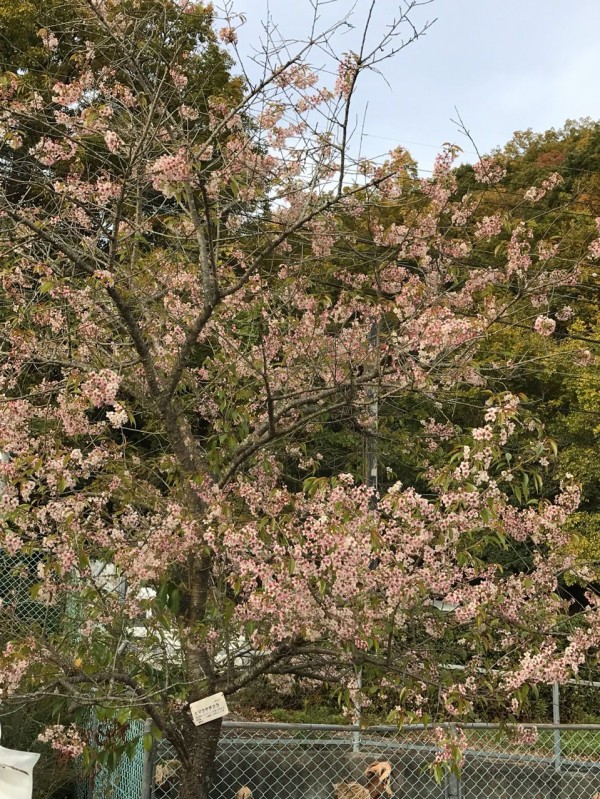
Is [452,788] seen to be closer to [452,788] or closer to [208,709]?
[452,788]

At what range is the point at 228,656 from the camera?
10.5 feet

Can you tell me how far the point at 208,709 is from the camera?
9.56 ft

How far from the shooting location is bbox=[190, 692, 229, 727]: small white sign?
9.52 ft

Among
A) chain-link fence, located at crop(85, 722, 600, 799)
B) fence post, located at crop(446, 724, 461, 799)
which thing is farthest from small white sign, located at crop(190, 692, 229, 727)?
chain-link fence, located at crop(85, 722, 600, 799)

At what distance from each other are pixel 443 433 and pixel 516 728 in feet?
7.83

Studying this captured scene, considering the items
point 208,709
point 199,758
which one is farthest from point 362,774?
point 208,709

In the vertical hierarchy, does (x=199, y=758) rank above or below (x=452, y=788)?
above

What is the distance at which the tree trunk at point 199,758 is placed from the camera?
328 cm

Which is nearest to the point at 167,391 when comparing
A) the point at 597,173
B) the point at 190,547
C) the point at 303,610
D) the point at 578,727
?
the point at 190,547

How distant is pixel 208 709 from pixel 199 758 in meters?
0.56

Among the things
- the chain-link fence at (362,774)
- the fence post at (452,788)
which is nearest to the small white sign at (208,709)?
the fence post at (452,788)

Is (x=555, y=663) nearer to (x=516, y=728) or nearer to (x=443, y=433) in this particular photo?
(x=516, y=728)

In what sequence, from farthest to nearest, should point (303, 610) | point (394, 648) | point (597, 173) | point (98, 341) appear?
point (597, 173)
point (98, 341)
point (394, 648)
point (303, 610)

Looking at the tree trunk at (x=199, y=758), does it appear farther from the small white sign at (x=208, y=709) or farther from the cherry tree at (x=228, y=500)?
the small white sign at (x=208, y=709)
